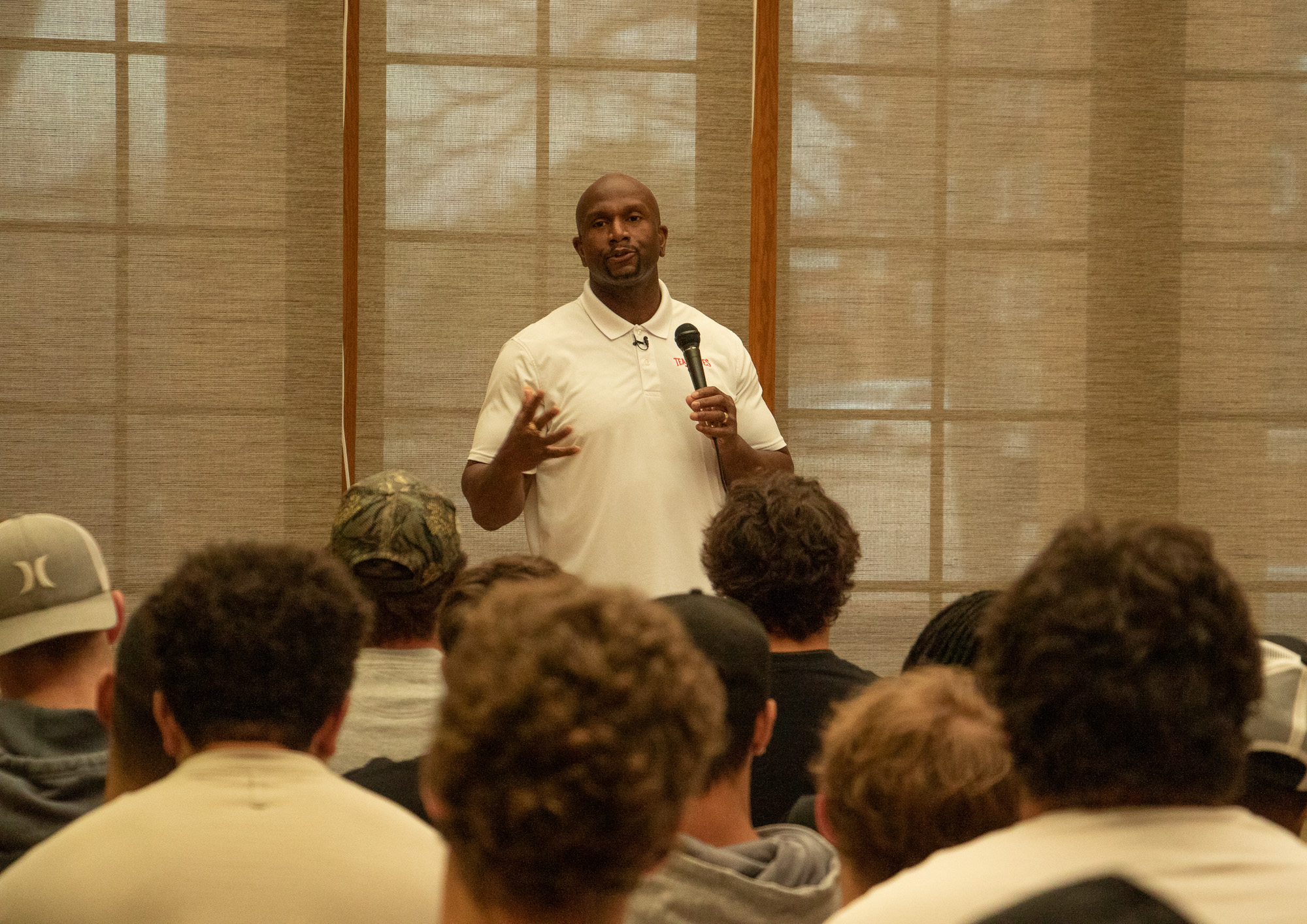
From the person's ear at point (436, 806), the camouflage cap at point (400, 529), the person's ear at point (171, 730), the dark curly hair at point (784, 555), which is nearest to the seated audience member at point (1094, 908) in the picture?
the person's ear at point (436, 806)

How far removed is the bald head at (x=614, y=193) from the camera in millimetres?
3221

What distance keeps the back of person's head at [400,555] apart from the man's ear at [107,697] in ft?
1.93

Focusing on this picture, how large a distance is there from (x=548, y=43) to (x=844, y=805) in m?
3.20

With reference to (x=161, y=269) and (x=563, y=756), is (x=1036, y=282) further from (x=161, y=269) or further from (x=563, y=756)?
(x=563, y=756)

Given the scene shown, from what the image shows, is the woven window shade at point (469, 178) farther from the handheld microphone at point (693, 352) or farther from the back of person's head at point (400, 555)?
the back of person's head at point (400, 555)

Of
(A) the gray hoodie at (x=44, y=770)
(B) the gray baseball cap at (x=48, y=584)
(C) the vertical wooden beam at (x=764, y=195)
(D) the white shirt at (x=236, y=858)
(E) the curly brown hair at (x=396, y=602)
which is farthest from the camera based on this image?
(C) the vertical wooden beam at (x=764, y=195)

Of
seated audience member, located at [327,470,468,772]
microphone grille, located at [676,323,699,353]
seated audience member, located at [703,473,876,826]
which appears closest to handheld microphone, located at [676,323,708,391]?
microphone grille, located at [676,323,699,353]

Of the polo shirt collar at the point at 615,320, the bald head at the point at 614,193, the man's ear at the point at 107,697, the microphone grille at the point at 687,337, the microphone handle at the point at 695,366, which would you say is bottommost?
the man's ear at the point at 107,697

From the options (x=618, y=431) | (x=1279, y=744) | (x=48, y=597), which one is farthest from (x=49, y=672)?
(x=618, y=431)

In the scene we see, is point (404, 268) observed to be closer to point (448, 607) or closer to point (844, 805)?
point (448, 607)

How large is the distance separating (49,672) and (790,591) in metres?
1.10

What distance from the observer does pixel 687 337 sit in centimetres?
303

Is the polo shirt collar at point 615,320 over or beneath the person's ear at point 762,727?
over

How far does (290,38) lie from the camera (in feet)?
12.8
